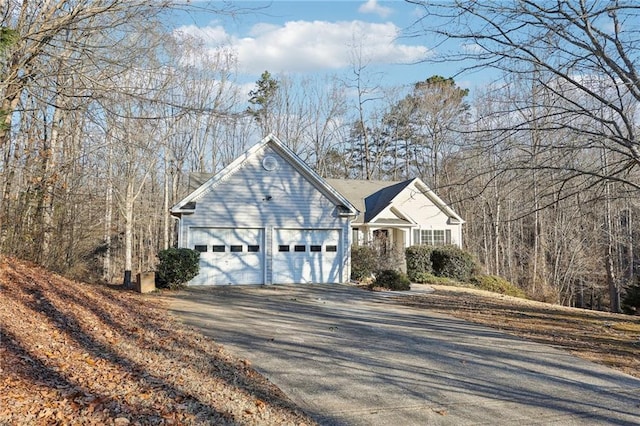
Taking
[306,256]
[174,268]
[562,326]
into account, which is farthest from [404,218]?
[562,326]

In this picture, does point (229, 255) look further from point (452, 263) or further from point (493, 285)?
point (493, 285)

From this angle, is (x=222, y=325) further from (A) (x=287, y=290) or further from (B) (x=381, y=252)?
(B) (x=381, y=252)

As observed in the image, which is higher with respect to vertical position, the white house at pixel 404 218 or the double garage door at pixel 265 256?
the white house at pixel 404 218

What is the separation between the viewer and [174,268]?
14.4m

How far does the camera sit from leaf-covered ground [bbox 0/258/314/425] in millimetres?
3840

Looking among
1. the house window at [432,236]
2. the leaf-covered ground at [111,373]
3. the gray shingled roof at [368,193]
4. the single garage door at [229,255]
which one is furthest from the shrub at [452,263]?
the leaf-covered ground at [111,373]

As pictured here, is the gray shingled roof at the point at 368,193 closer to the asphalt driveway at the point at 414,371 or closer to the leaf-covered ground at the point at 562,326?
the leaf-covered ground at the point at 562,326

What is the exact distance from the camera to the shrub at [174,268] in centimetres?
1436

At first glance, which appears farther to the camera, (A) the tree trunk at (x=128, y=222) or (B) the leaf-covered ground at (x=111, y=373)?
(A) the tree trunk at (x=128, y=222)

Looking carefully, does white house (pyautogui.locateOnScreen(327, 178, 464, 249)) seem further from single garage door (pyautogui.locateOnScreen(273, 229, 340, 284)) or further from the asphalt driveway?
the asphalt driveway

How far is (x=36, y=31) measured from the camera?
6.99m

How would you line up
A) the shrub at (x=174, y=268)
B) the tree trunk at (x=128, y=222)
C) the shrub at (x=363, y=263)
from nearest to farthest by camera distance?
the shrub at (x=174, y=268)
the shrub at (x=363, y=263)
the tree trunk at (x=128, y=222)

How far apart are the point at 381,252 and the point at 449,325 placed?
8.94 meters

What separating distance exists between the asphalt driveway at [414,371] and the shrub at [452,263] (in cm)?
1040
